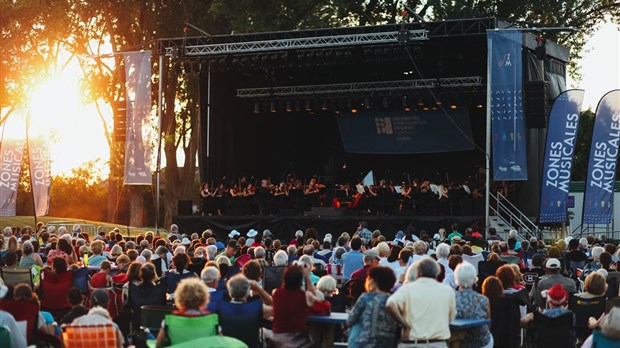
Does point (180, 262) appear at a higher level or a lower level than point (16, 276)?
higher

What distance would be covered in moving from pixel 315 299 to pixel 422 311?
1.34 meters

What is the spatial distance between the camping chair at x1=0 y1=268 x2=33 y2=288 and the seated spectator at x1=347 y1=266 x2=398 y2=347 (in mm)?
5136

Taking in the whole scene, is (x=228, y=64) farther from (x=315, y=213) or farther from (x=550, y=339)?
(x=550, y=339)

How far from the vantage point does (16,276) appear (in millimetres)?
12102

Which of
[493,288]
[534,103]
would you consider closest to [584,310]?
[493,288]

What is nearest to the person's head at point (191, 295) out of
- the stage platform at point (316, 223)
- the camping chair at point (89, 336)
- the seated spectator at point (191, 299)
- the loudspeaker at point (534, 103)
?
the seated spectator at point (191, 299)

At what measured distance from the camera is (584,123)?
152ft

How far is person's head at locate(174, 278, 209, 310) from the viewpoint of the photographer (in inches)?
301

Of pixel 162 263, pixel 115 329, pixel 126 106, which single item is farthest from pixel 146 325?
pixel 126 106

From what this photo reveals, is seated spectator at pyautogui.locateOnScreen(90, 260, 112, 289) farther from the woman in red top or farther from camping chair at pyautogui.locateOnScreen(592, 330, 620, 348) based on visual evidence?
camping chair at pyautogui.locateOnScreen(592, 330, 620, 348)

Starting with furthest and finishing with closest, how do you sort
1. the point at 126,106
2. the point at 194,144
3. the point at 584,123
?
1. the point at 584,123
2. the point at 194,144
3. the point at 126,106

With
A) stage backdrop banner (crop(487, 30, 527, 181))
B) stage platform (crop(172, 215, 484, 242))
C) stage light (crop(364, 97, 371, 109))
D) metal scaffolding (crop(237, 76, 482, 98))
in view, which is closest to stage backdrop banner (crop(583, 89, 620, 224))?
stage backdrop banner (crop(487, 30, 527, 181))

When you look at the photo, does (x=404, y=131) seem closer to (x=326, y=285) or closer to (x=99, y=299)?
(x=326, y=285)

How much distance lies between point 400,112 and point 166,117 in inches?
441
